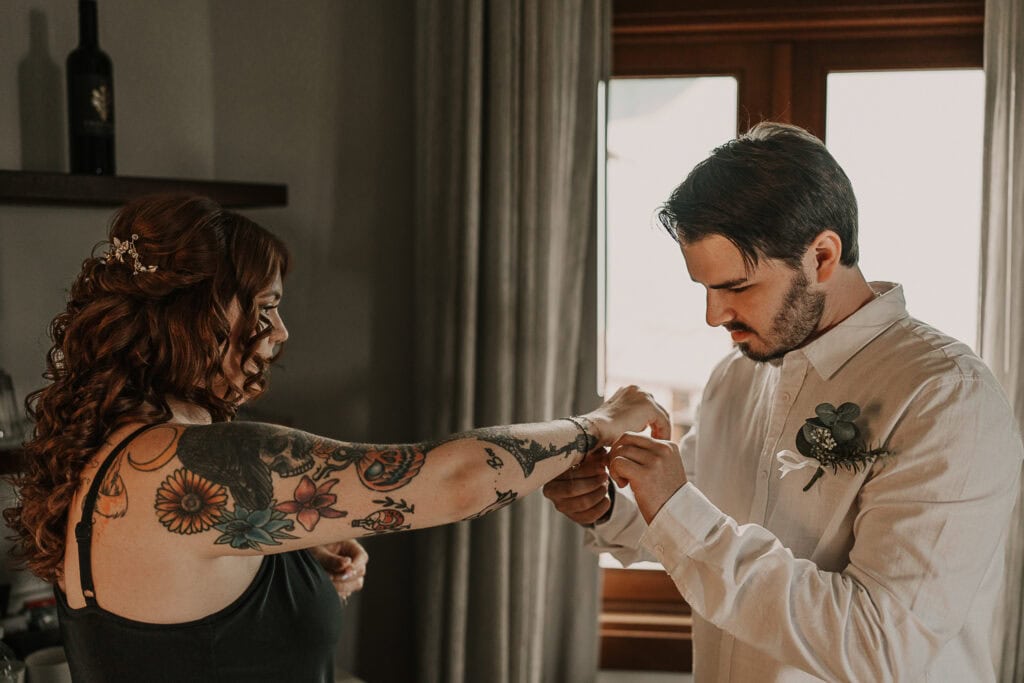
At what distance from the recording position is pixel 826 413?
1.54 metres

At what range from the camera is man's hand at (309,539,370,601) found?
187 cm

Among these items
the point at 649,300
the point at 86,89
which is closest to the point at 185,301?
the point at 86,89

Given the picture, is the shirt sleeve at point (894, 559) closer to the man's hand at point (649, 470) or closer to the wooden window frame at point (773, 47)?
the man's hand at point (649, 470)

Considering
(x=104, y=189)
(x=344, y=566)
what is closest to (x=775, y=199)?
(x=344, y=566)

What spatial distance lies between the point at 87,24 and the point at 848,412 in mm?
1798

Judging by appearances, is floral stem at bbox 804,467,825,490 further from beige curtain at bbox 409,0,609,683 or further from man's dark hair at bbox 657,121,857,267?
beige curtain at bbox 409,0,609,683

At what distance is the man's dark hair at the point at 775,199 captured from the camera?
62.4 inches

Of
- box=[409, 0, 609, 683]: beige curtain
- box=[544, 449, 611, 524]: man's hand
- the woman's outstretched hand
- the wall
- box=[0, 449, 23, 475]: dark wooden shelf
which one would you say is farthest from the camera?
the wall

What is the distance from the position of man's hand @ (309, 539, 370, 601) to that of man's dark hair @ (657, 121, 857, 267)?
0.95 m

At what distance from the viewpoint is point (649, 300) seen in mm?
2732

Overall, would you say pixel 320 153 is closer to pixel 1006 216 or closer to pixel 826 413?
pixel 826 413

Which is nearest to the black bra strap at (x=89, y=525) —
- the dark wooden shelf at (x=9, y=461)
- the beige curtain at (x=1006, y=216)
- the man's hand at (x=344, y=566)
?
the man's hand at (x=344, y=566)

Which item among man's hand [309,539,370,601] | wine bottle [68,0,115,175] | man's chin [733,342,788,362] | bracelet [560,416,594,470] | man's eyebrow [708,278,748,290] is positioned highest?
wine bottle [68,0,115,175]

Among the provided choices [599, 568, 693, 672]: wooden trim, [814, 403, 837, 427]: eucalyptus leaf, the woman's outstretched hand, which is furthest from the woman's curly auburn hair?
[599, 568, 693, 672]: wooden trim
